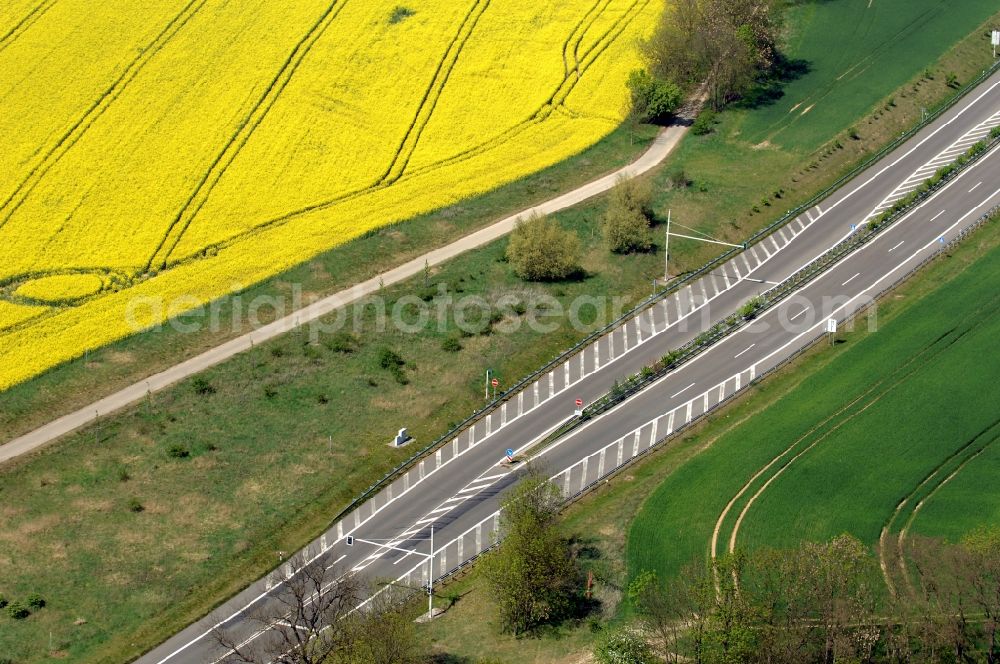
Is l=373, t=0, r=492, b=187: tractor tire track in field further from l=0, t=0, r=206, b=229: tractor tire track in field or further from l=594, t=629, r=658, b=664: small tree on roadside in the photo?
l=594, t=629, r=658, b=664: small tree on roadside

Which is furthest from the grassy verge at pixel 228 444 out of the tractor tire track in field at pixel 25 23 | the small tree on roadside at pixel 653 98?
the tractor tire track in field at pixel 25 23

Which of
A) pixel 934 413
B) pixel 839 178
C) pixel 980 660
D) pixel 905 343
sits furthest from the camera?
pixel 839 178

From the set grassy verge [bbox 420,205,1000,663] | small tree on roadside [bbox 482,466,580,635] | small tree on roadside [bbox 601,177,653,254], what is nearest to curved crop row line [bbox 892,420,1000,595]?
grassy verge [bbox 420,205,1000,663]

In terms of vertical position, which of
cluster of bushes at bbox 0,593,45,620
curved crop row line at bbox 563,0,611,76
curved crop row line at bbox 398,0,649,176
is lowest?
cluster of bushes at bbox 0,593,45,620

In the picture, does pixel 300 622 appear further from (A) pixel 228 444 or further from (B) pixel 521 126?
(B) pixel 521 126

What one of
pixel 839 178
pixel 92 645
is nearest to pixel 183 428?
pixel 92 645

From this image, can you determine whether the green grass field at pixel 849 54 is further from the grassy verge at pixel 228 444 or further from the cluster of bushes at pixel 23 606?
the cluster of bushes at pixel 23 606

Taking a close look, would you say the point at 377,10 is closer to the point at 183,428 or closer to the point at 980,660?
the point at 183,428
